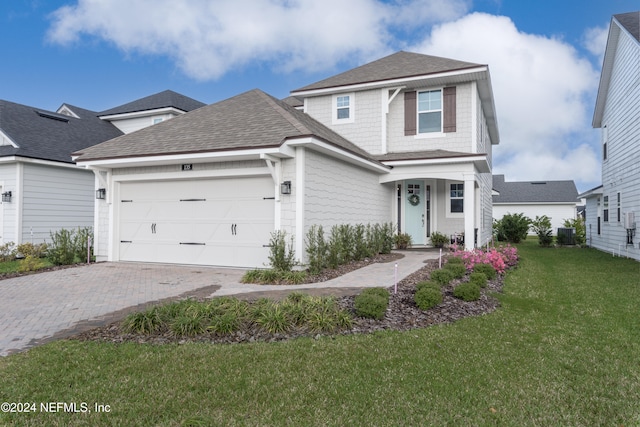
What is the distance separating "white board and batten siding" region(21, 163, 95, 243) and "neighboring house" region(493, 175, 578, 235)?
3097 centimetres

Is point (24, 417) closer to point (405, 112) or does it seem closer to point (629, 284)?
point (629, 284)

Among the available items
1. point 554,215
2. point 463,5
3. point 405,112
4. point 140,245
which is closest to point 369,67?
point 405,112

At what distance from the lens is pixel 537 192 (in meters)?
36.8

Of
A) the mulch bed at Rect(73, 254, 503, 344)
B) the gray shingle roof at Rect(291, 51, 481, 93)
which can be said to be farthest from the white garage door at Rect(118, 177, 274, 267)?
the gray shingle roof at Rect(291, 51, 481, 93)

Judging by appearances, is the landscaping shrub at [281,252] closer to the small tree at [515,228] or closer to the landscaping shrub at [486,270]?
the landscaping shrub at [486,270]

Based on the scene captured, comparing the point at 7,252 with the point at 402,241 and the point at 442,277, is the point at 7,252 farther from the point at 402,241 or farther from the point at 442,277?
the point at 442,277

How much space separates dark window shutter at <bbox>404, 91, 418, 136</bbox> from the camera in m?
14.3

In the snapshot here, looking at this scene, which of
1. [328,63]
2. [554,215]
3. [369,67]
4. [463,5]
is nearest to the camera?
[463,5]

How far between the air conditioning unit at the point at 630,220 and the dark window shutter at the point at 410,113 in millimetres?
7383

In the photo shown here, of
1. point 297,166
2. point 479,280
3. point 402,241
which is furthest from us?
point 402,241

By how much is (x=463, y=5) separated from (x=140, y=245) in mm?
12380

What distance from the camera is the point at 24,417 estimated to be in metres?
3.02

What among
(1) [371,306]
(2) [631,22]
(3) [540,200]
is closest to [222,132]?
(1) [371,306]

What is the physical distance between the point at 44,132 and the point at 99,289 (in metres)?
11.8
